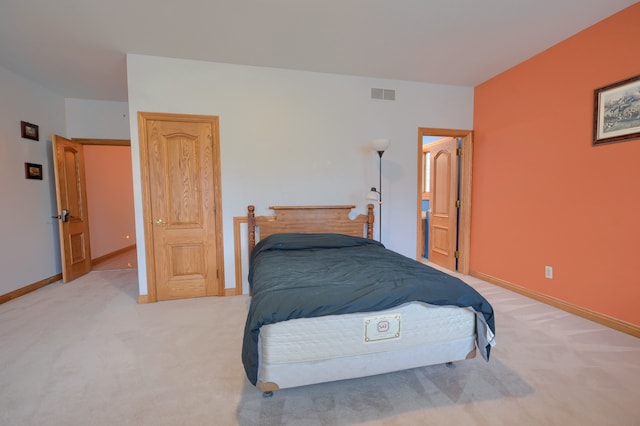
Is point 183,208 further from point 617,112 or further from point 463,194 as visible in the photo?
point 617,112

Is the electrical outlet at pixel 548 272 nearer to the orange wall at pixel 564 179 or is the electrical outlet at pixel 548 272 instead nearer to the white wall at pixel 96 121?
the orange wall at pixel 564 179

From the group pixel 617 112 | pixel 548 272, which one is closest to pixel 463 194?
pixel 548 272

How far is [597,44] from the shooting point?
2500 mm

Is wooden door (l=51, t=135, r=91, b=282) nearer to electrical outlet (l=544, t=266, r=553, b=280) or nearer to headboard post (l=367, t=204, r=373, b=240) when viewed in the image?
headboard post (l=367, t=204, r=373, b=240)

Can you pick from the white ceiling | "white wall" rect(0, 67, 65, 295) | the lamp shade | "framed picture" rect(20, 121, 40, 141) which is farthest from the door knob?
the lamp shade

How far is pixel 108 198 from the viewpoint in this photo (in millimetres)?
5500

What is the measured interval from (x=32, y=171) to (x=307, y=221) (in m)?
3.59

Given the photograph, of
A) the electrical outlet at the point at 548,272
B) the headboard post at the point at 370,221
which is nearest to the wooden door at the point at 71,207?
the headboard post at the point at 370,221

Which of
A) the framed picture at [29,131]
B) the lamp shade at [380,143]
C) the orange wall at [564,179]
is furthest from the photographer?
the framed picture at [29,131]

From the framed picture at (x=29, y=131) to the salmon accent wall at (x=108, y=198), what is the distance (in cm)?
139

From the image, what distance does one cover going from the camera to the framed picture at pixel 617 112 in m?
2.27

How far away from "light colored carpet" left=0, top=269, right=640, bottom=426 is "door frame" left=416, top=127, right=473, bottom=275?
1.40 metres

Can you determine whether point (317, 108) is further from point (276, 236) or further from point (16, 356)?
point (16, 356)

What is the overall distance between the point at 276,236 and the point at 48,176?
3497 mm
